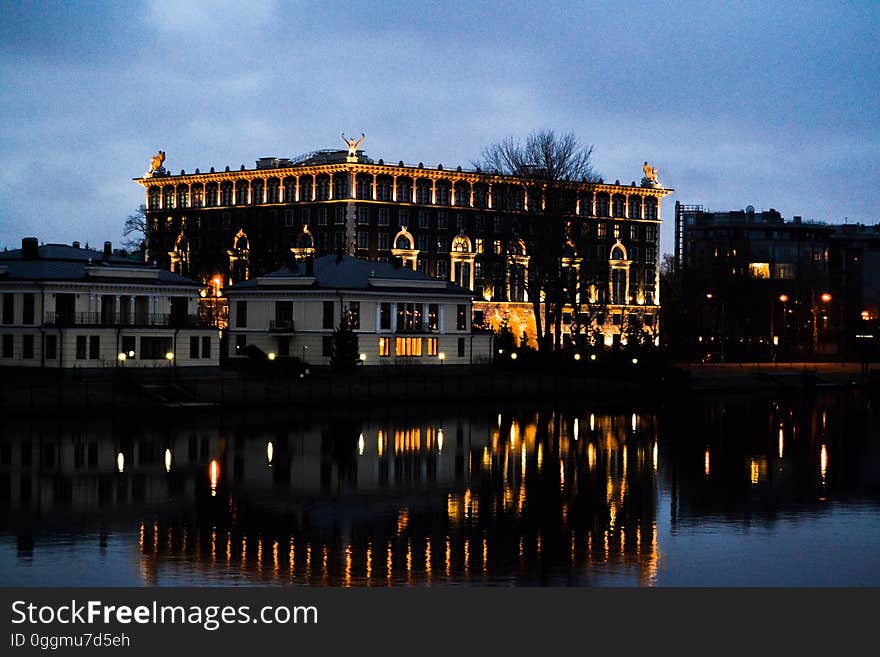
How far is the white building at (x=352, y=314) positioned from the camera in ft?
318

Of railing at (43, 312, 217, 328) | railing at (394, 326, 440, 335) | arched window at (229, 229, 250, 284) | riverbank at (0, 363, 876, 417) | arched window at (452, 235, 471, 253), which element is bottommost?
riverbank at (0, 363, 876, 417)

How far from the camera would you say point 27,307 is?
266 ft

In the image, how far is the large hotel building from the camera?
142500mm

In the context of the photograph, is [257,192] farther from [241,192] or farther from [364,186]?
[364,186]

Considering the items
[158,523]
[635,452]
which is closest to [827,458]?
[635,452]

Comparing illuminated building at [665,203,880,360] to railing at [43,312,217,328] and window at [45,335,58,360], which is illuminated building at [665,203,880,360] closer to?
railing at [43,312,217,328]

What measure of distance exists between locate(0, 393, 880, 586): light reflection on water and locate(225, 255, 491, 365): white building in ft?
93.9

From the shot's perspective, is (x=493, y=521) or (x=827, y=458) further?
(x=827, y=458)

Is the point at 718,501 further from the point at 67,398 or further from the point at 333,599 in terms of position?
the point at 67,398

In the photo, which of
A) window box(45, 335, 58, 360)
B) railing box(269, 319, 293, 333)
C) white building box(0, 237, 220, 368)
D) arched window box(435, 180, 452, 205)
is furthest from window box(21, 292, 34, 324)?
arched window box(435, 180, 452, 205)

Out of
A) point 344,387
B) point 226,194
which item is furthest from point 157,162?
point 344,387

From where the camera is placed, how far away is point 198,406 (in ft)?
235

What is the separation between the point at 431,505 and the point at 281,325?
189 feet

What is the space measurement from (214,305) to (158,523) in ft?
308
